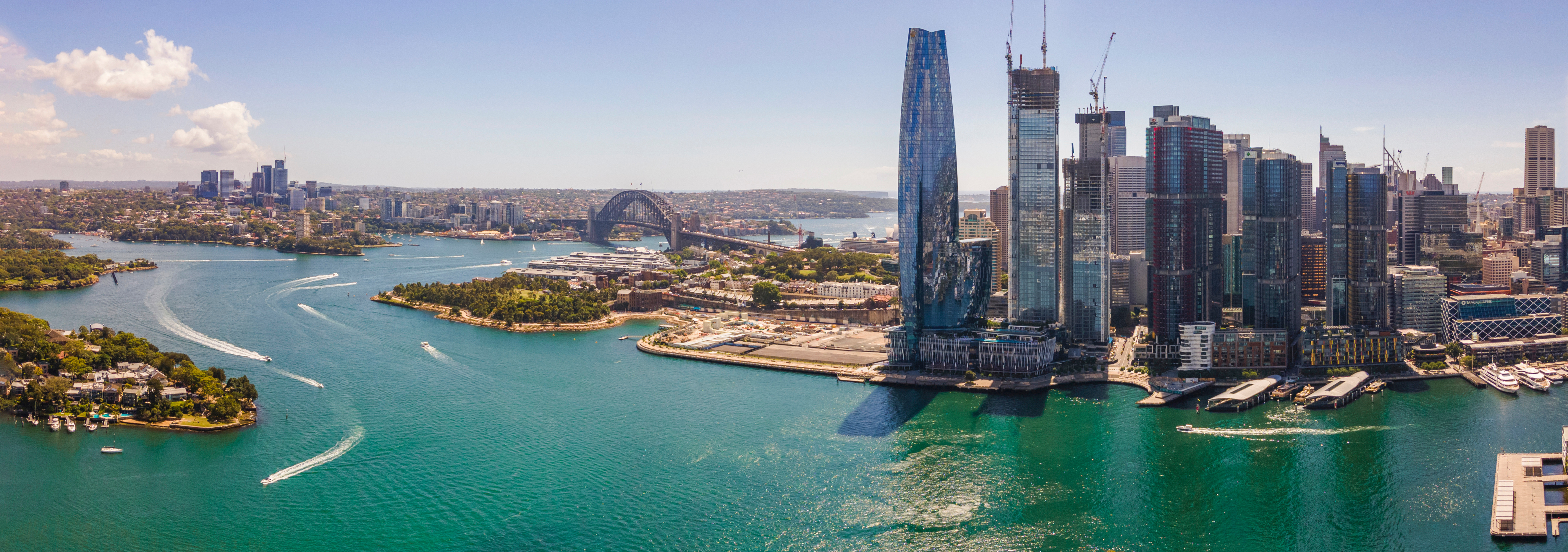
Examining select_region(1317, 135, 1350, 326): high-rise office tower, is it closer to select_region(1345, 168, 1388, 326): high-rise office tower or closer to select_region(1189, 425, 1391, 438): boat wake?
select_region(1345, 168, 1388, 326): high-rise office tower

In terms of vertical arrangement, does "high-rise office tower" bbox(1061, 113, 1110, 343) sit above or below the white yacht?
above

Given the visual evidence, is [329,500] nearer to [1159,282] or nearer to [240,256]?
[1159,282]

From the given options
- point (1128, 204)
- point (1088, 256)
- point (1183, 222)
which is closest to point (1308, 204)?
point (1128, 204)

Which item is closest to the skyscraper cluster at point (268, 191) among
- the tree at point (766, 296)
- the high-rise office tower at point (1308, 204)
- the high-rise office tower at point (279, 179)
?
the high-rise office tower at point (279, 179)

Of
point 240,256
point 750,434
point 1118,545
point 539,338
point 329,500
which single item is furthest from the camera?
point 240,256

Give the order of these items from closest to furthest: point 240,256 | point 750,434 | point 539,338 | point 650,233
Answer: point 750,434 < point 539,338 < point 240,256 < point 650,233

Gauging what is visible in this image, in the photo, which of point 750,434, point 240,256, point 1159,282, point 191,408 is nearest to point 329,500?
point 191,408

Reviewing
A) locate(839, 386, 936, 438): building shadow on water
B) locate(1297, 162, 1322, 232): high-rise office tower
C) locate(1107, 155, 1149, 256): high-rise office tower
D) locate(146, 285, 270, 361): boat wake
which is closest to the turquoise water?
locate(839, 386, 936, 438): building shadow on water
